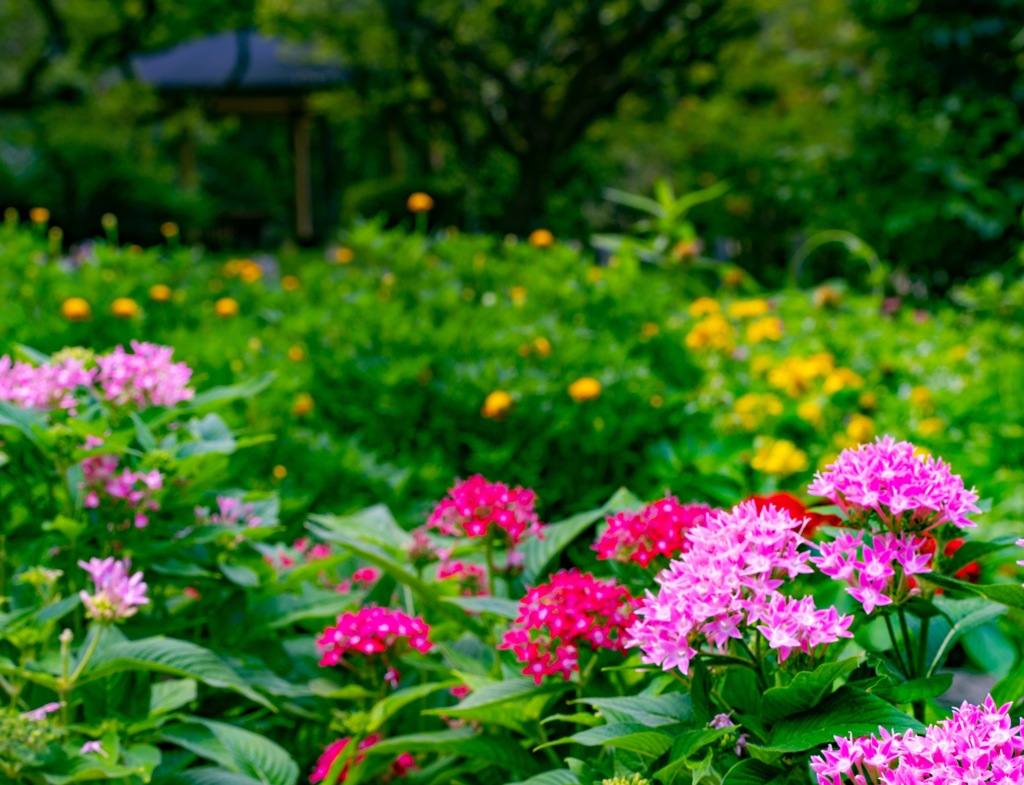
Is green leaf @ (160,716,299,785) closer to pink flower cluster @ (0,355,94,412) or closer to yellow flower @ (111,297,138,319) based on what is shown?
pink flower cluster @ (0,355,94,412)

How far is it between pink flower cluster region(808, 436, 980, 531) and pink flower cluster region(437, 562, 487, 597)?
844 mm

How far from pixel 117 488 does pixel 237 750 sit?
46 centimetres

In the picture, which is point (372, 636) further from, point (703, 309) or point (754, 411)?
point (703, 309)

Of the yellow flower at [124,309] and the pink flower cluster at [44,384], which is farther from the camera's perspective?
the yellow flower at [124,309]

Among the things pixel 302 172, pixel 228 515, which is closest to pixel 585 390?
pixel 228 515

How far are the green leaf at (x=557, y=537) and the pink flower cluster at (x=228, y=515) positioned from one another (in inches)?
20.2

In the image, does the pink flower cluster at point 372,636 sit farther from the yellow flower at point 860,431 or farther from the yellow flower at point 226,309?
the yellow flower at point 226,309

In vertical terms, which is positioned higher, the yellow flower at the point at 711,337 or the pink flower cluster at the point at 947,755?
the pink flower cluster at the point at 947,755

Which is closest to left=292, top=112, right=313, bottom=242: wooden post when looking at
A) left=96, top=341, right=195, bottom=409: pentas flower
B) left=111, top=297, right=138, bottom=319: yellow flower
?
left=111, top=297, right=138, bottom=319: yellow flower

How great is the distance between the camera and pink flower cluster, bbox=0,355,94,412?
173 centimetres

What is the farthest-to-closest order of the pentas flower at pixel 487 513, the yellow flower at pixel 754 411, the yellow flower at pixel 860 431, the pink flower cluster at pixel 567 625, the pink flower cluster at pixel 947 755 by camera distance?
the yellow flower at pixel 754 411
the yellow flower at pixel 860 431
the pentas flower at pixel 487 513
the pink flower cluster at pixel 567 625
the pink flower cluster at pixel 947 755

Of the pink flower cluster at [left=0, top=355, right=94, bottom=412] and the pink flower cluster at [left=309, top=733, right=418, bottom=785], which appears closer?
the pink flower cluster at [left=309, top=733, right=418, bottom=785]

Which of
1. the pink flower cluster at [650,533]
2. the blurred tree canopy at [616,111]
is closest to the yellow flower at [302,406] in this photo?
the pink flower cluster at [650,533]

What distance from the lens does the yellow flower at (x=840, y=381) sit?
3.17m
